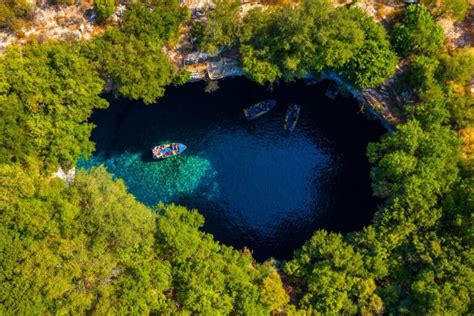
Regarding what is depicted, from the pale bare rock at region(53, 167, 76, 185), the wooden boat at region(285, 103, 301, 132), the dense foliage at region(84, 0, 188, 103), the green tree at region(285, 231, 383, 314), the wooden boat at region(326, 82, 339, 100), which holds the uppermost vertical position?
the dense foliage at region(84, 0, 188, 103)

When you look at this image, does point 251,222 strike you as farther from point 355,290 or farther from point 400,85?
point 400,85

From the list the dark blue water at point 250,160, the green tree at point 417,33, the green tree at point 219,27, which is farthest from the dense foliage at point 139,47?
the green tree at point 417,33

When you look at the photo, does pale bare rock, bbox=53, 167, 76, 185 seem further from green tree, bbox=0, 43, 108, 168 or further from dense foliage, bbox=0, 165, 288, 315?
dense foliage, bbox=0, 165, 288, 315

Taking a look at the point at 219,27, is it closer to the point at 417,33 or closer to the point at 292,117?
the point at 292,117

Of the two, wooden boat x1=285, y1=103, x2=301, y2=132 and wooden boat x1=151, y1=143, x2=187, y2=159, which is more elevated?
wooden boat x1=285, y1=103, x2=301, y2=132

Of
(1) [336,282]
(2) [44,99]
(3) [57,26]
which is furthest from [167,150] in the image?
(1) [336,282]

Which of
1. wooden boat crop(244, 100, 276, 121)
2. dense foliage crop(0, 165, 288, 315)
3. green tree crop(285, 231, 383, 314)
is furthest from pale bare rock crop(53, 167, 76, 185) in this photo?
green tree crop(285, 231, 383, 314)
